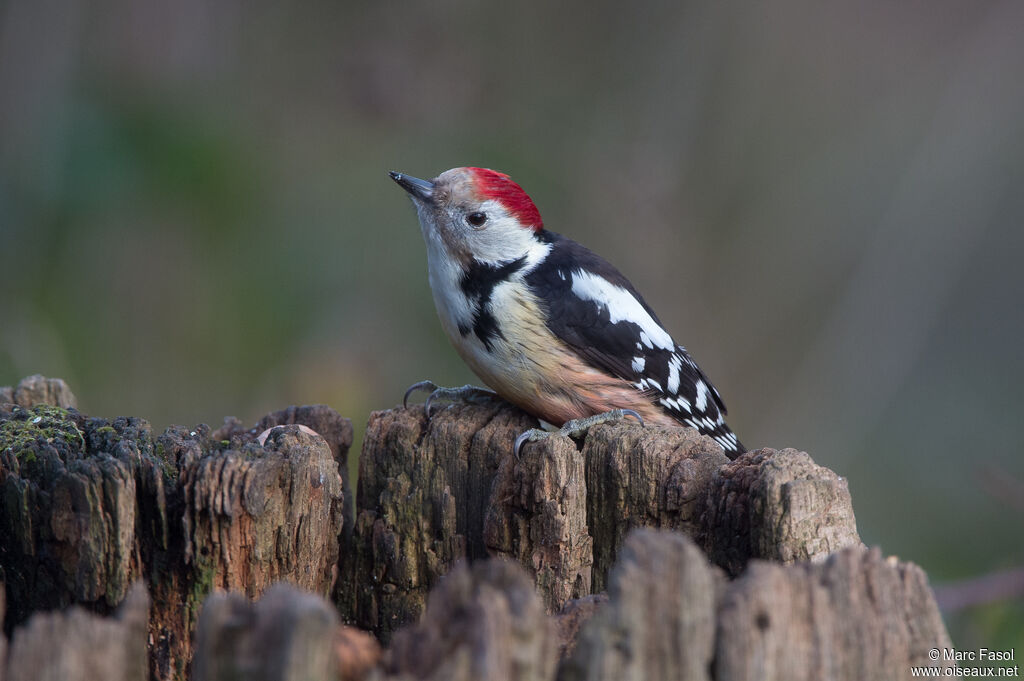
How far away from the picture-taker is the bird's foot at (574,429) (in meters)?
2.67

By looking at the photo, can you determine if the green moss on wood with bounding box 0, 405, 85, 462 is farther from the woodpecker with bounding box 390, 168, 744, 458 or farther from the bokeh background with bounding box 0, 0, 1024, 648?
the bokeh background with bounding box 0, 0, 1024, 648

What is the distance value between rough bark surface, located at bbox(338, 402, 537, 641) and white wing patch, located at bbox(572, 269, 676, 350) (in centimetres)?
108

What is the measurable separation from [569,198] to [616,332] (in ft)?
8.63

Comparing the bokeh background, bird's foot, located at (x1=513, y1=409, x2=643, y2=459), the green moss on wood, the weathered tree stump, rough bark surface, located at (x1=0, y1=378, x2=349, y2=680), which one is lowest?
the weathered tree stump

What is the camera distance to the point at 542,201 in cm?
629

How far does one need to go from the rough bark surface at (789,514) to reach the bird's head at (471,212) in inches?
70.3

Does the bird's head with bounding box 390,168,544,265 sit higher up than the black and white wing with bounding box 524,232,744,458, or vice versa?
the bird's head with bounding box 390,168,544,265

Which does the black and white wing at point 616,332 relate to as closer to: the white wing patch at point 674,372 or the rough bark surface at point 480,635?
the white wing patch at point 674,372

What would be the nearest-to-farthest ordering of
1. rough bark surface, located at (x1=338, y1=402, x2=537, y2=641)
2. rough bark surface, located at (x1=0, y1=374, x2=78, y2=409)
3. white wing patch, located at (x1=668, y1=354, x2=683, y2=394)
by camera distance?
rough bark surface, located at (x1=338, y1=402, x2=537, y2=641) < rough bark surface, located at (x1=0, y1=374, x2=78, y2=409) < white wing patch, located at (x1=668, y1=354, x2=683, y2=394)

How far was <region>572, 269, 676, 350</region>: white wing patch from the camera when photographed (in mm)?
3721

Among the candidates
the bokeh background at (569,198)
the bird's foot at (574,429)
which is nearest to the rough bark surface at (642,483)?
the bird's foot at (574,429)

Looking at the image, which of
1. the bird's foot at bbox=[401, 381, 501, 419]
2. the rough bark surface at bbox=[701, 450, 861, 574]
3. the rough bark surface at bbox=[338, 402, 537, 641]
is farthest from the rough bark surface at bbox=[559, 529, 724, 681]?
the bird's foot at bbox=[401, 381, 501, 419]

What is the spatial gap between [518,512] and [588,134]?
440 centimetres

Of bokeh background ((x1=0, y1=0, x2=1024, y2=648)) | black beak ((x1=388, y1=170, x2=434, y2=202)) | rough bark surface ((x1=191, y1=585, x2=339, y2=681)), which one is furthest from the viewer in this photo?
bokeh background ((x1=0, y1=0, x2=1024, y2=648))
